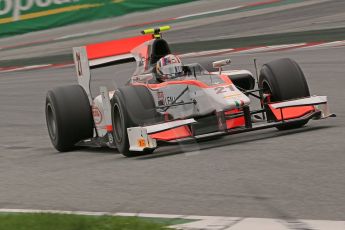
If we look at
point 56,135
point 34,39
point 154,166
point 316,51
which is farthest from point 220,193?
point 34,39

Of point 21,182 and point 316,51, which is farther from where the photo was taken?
point 316,51

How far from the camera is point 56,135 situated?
12.4 metres

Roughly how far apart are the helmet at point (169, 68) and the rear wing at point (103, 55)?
128 cm

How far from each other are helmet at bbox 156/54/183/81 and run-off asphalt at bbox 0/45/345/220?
0.84 meters

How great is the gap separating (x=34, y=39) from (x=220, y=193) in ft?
85.2

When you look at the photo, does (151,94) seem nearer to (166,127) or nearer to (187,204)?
(166,127)

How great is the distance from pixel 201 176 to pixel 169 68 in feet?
9.55

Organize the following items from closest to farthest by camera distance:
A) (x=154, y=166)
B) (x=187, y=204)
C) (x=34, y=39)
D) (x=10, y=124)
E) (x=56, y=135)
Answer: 1. (x=187, y=204)
2. (x=154, y=166)
3. (x=56, y=135)
4. (x=10, y=124)
5. (x=34, y=39)

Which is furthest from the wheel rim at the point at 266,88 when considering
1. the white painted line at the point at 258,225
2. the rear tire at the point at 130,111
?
the white painted line at the point at 258,225

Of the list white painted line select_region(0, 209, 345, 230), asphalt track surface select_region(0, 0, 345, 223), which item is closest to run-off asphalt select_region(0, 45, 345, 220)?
asphalt track surface select_region(0, 0, 345, 223)

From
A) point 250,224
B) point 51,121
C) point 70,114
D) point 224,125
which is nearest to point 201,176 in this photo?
point 224,125

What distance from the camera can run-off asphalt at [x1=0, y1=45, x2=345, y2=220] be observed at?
→ 7.30 m

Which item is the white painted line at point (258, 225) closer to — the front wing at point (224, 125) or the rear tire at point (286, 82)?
the front wing at point (224, 125)

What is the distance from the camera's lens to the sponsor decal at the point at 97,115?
1196cm
